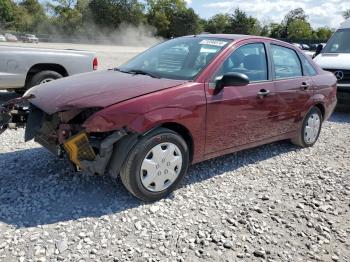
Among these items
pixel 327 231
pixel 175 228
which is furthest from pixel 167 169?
pixel 327 231

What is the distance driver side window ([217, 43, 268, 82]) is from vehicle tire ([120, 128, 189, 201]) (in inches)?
38.8

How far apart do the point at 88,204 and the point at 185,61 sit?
189 cm

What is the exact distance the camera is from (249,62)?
4648 mm

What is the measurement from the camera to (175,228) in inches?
134

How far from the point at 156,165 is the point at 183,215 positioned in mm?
538

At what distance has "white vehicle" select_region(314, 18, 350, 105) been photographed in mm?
8516

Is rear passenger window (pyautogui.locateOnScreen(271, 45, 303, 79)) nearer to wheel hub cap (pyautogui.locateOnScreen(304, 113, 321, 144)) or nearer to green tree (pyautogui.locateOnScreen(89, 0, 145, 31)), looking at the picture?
wheel hub cap (pyautogui.locateOnScreen(304, 113, 321, 144))

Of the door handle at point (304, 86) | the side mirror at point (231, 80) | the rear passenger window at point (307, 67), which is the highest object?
the rear passenger window at point (307, 67)

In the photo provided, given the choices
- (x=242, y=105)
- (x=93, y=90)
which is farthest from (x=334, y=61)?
(x=93, y=90)

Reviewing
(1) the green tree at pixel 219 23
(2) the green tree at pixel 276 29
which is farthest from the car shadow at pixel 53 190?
(1) the green tree at pixel 219 23

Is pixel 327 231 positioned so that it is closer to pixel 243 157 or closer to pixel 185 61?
pixel 243 157

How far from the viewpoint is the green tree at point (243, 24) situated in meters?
86.2

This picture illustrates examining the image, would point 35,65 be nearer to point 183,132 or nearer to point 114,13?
point 183,132

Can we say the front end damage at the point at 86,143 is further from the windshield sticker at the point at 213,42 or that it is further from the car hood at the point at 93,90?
the windshield sticker at the point at 213,42
